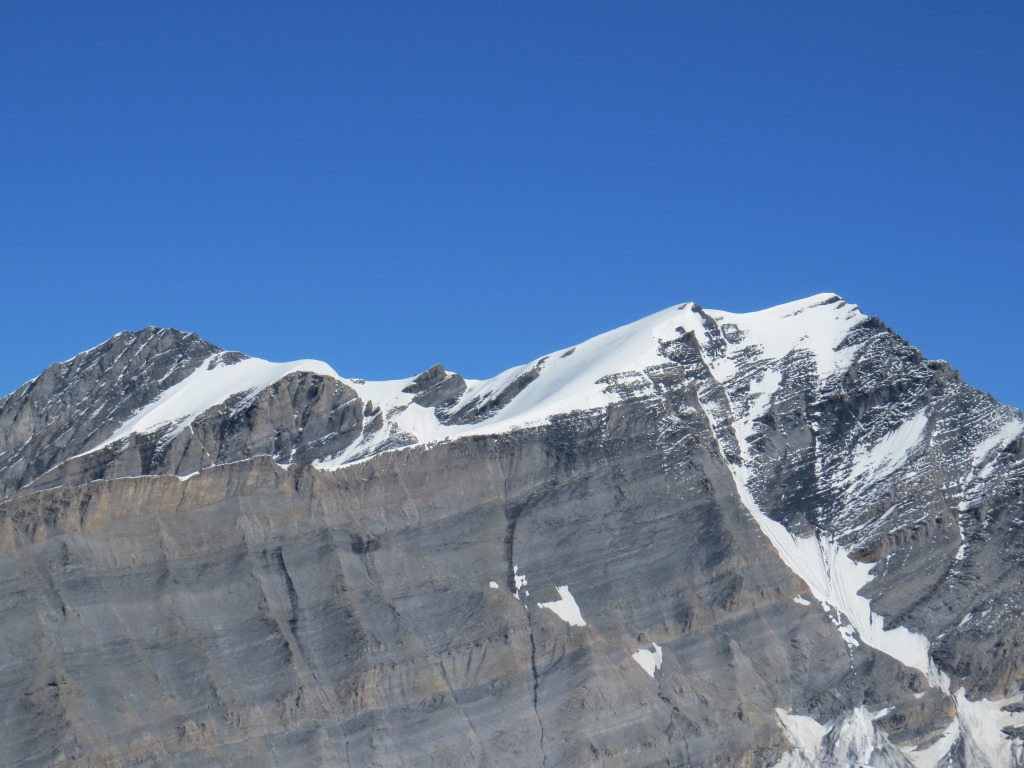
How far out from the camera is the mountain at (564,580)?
435 feet

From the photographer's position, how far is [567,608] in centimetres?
14338

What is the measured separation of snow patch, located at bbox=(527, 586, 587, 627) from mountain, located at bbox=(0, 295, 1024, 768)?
20 centimetres

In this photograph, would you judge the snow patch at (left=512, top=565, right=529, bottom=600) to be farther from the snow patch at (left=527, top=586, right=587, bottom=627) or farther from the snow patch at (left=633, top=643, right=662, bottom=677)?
the snow patch at (left=633, top=643, right=662, bottom=677)

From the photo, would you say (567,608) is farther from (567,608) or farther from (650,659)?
(650,659)

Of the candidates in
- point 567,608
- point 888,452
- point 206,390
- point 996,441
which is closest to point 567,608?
point 567,608

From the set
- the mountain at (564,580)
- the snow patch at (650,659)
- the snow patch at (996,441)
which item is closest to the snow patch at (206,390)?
the mountain at (564,580)

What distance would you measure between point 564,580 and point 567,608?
129 inches

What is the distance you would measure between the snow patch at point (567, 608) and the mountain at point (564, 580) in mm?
204

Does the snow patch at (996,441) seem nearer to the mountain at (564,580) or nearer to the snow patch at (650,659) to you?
the mountain at (564,580)

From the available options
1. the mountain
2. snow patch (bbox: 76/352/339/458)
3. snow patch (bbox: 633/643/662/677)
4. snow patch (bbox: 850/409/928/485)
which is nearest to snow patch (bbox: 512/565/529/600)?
the mountain

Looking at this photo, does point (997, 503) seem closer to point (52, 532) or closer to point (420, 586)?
point (420, 586)

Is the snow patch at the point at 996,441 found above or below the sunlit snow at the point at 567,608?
above

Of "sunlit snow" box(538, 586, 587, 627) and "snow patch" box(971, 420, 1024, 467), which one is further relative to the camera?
"snow patch" box(971, 420, 1024, 467)

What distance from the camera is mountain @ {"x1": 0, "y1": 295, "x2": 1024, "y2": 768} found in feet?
435
